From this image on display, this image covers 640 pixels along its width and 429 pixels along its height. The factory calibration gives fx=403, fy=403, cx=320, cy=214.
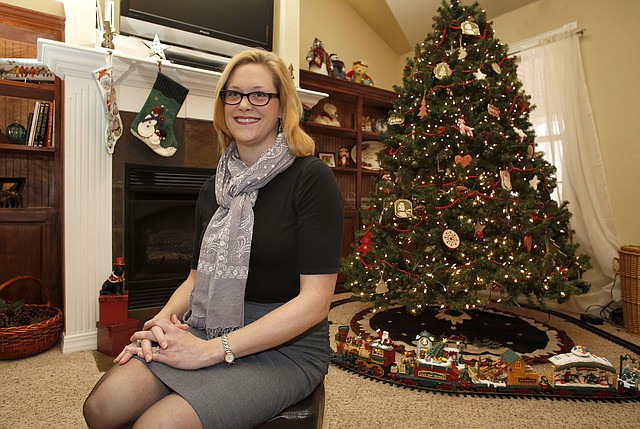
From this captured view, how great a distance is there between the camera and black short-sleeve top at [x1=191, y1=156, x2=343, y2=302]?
3.31 feet

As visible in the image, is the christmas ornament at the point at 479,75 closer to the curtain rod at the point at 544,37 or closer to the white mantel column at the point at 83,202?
the curtain rod at the point at 544,37

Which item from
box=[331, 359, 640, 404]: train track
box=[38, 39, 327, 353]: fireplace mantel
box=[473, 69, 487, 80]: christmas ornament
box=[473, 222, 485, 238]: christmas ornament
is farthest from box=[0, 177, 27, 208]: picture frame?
box=[473, 69, 487, 80]: christmas ornament

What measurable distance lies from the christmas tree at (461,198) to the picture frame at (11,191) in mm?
2263

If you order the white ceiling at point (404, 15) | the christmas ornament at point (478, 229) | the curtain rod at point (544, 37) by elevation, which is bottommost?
the christmas ornament at point (478, 229)

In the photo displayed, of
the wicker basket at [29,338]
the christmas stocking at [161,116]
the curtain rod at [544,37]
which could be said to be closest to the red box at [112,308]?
the wicker basket at [29,338]

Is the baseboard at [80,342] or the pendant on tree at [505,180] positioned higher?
the pendant on tree at [505,180]

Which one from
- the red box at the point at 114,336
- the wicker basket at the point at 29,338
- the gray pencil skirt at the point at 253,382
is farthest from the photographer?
the red box at the point at 114,336

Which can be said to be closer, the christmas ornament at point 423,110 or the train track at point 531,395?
the train track at point 531,395

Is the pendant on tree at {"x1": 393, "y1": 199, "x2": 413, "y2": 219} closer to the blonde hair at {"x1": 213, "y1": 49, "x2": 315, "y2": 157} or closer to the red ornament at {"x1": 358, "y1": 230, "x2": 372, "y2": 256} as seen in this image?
the red ornament at {"x1": 358, "y1": 230, "x2": 372, "y2": 256}

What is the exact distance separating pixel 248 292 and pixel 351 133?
11.0 ft

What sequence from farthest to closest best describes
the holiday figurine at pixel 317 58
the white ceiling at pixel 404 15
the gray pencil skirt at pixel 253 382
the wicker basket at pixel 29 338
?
the white ceiling at pixel 404 15, the holiday figurine at pixel 317 58, the wicker basket at pixel 29 338, the gray pencil skirt at pixel 253 382

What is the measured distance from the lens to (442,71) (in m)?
2.76

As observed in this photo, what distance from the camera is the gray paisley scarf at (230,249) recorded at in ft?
3.49

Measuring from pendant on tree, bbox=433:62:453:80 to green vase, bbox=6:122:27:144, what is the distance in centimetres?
284
